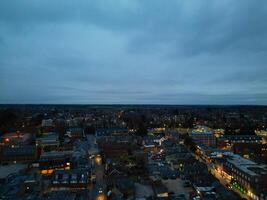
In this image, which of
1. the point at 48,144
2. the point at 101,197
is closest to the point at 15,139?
the point at 48,144

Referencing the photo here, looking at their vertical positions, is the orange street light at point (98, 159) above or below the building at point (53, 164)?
below

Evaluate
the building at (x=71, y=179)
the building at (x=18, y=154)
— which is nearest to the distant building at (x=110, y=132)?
the building at (x=18, y=154)

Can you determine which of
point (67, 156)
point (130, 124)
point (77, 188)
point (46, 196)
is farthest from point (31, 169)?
point (130, 124)

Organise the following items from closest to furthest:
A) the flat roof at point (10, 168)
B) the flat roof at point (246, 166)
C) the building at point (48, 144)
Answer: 1. the flat roof at point (246, 166)
2. the flat roof at point (10, 168)
3. the building at point (48, 144)

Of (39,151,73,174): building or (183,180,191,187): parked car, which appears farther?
(39,151,73,174): building

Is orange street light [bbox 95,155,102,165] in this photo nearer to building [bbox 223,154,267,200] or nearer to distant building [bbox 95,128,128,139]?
building [bbox 223,154,267,200]

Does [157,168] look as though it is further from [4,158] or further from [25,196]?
[4,158]

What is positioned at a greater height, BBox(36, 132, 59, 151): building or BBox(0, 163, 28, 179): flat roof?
BBox(36, 132, 59, 151): building

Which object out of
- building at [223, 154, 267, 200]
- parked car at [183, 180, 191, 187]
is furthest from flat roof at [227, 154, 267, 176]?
parked car at [183, 180, 191, 187]

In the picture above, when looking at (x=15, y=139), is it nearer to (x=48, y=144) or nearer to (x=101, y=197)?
(x=48, y=144)

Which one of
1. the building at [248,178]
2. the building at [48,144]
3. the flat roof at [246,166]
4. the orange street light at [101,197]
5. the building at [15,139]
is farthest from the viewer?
the building at [15,139]

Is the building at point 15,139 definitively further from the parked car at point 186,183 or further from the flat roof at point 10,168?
the parked car at point 186,183
